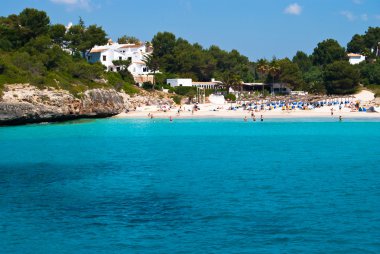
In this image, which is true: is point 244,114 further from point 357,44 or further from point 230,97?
point 357,44

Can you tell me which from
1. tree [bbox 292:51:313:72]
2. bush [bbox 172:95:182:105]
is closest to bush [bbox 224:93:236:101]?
bush [bbox 172:95:182:105]

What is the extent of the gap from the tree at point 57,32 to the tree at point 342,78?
48817 mm

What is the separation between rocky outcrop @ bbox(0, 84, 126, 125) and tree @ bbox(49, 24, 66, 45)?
1984 centimetres

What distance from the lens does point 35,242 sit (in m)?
21.4

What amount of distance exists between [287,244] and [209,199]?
300 inches

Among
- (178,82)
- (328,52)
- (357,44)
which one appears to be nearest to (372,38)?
(357,44)

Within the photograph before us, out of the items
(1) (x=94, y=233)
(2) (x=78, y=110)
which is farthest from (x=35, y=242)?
(2) (x=78, y=110)

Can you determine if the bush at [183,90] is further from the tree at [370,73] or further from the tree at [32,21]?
the tree at [370,73]

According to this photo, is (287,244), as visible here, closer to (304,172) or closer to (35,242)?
(35,242)

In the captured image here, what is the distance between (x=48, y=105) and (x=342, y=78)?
58.7 m

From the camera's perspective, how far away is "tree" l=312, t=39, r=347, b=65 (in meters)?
131

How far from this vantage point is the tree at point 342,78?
107375mm

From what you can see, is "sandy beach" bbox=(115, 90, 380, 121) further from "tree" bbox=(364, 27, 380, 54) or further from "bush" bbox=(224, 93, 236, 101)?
"tree" bbox=(364, 27, 380, 54)

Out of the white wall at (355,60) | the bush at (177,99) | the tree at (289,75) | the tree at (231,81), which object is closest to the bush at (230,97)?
the tree at (231,81)
